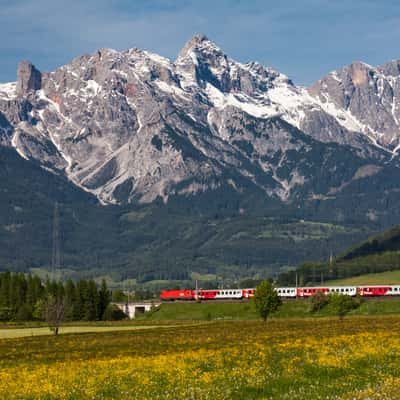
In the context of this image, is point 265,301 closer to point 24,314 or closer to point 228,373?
point 24,314

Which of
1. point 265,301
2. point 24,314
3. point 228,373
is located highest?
point 265,301

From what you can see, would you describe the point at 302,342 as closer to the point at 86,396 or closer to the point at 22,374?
the point at 22,374

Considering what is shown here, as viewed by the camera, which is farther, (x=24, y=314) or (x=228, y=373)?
(x=24, y=314)

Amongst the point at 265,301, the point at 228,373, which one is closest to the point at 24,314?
the point at 265,301

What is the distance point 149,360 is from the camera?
63062 mm

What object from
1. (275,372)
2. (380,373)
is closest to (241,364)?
(275,372)

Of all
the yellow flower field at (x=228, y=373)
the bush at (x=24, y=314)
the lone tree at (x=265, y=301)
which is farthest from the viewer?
the bush at (x=24, y=314)

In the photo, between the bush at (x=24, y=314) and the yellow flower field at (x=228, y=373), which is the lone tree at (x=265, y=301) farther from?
the yellow flower field at (x=228, y=373)

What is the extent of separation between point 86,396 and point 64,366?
17004 millimetres

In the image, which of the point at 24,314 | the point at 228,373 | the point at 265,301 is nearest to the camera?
the point at 228,373

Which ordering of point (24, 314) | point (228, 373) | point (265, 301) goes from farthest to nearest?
1. point (24, 314)
2. point (265, 301)
3. point (228, 373)

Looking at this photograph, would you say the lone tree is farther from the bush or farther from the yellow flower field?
the yellow flower field

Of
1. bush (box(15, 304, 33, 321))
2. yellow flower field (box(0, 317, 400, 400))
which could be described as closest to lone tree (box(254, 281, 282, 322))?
bush (box(15, 304, 33, 321))

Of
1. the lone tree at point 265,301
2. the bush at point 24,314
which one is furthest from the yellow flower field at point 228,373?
the bush at point 24,314
